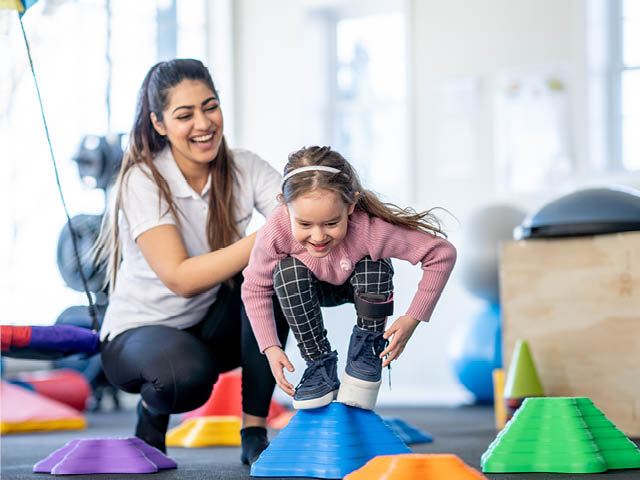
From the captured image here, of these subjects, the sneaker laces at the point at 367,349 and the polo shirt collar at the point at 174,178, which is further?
the polo shirt collar at the point at 174,178

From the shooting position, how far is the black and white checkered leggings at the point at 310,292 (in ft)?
5.16

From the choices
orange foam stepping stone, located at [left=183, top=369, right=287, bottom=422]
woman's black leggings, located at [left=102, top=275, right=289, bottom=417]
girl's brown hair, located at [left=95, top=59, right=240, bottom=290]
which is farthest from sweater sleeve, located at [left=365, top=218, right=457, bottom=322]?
Answer: orange foam stepping stone, located at [left=183, top=369, right=287, bottom=422]

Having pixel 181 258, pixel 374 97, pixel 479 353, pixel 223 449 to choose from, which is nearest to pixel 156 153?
pixel 181 258

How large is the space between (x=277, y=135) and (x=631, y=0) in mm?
2343

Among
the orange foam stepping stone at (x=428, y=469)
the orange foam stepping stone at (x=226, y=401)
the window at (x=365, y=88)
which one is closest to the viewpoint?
the orange foam stepping stone at (x=428, y=469)

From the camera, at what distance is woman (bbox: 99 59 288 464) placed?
5.89 feet

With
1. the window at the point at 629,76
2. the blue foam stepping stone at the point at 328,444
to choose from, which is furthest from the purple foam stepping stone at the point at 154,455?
the window at the point at 629,76

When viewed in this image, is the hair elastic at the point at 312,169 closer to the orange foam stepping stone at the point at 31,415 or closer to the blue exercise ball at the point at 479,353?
the orange foam stepping stone at the point at 31,415

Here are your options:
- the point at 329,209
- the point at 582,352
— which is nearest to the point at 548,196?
the point at 582,352

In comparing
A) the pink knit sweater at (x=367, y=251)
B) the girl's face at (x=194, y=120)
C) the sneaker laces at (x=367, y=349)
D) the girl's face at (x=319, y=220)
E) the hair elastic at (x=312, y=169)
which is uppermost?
the girl's face at (x=194, y=120)

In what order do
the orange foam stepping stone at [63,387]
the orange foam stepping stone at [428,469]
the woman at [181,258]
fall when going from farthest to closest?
the orange foam stepping stone at [63,387] → the woman at [181,258] → the orange foam stepping stone at [428,469]

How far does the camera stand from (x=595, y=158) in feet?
15.5

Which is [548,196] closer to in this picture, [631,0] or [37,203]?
[631,0]

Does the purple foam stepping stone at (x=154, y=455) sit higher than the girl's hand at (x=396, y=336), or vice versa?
the girl's hand at (x=396, y=336)
